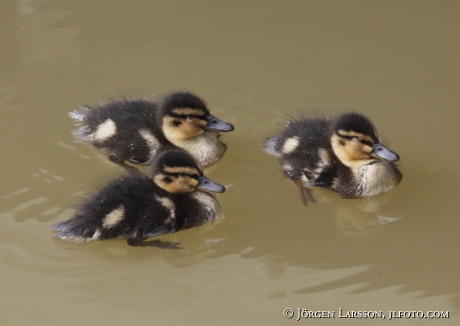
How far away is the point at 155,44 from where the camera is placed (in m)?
4.78

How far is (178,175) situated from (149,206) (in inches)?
7.2

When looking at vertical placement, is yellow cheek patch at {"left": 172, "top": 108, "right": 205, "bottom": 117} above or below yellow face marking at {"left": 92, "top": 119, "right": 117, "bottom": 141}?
above

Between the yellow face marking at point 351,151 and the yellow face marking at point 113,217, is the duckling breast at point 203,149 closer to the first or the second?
the yellow face marking at point 351,151

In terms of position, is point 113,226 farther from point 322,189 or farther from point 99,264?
point 322,189

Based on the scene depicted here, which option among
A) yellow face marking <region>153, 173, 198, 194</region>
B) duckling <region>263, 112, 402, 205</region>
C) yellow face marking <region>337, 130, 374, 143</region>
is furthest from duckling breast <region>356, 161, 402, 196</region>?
yellow face marking <region>153, 173, 198, 194</region>

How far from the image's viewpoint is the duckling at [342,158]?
10.9 ft

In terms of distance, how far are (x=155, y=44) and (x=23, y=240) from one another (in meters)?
2.08

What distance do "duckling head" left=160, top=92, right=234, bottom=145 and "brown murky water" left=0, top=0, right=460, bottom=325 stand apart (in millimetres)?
224

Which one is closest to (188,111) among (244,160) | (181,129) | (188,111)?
(188,111)

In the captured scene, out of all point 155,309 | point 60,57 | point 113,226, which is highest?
point 60,57

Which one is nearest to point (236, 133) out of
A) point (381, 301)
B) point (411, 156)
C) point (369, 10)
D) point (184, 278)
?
point (411, 156)

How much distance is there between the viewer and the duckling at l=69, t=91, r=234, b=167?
3.53 meters

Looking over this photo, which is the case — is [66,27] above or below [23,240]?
above

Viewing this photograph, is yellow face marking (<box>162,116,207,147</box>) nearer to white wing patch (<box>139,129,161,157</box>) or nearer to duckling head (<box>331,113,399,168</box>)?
white wing patch (<box>139,129,161,157</box>)
